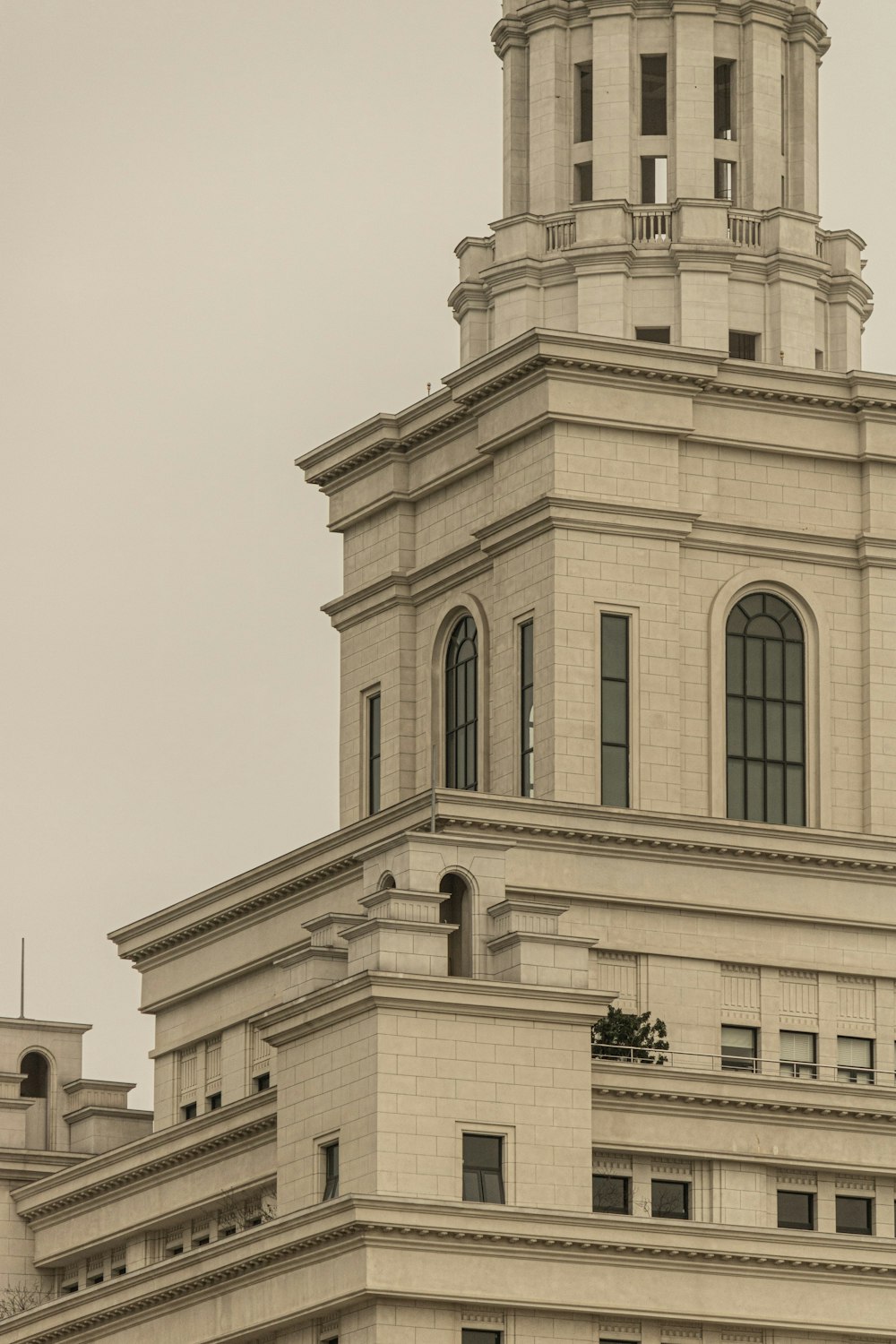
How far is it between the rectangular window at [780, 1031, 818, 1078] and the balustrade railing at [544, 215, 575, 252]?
78.0 feet

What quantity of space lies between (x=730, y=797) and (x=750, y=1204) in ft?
43.3

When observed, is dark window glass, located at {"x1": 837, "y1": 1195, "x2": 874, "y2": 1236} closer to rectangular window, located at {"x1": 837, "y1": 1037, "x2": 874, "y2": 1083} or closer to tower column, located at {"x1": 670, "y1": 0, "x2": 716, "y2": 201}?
rectangular window, located at {"x1": 837, "y1": 1037, "x2": 874, "y2": 1083}

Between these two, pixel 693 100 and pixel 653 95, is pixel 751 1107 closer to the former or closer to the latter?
pixel 693 100

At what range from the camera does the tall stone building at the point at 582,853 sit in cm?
8819

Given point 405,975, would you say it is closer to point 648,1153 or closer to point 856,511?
point 648,1153

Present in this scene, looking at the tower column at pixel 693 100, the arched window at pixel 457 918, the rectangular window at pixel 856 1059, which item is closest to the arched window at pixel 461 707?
the rectangular window at pixel 856 1059

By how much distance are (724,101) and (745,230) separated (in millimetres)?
4338

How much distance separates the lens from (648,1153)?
301 ft

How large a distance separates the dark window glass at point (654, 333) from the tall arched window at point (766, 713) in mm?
8645

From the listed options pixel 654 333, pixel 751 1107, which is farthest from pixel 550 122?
pixel 751 1107

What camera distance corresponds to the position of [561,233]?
109562mm

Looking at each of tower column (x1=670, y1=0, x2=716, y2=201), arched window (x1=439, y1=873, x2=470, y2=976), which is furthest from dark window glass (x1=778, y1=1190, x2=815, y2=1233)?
tower column (x1=670, y1=0, x2=716, y2=201)

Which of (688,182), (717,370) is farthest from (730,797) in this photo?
(688,182)

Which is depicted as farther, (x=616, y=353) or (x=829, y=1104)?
(x=616, y=353)
